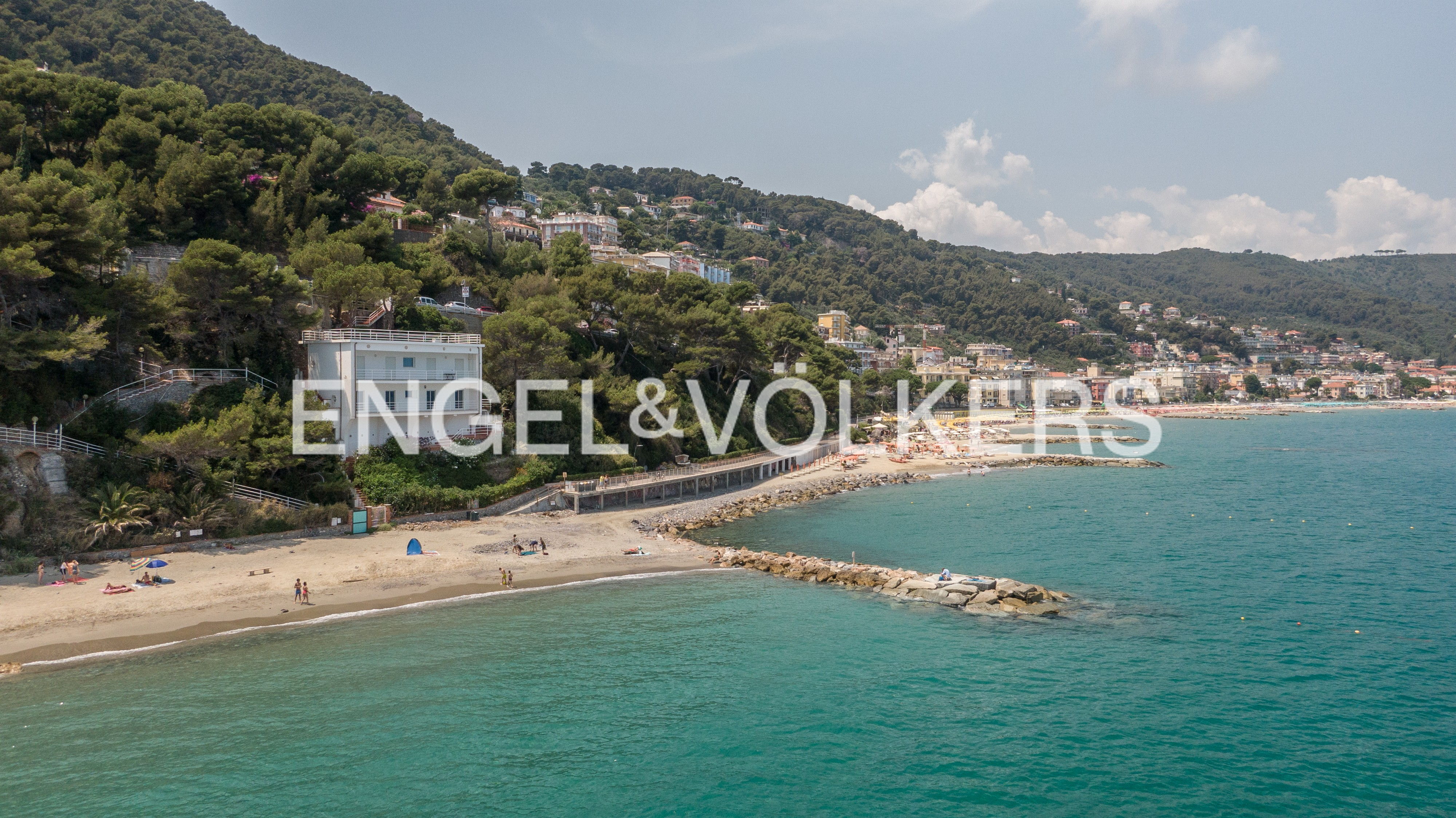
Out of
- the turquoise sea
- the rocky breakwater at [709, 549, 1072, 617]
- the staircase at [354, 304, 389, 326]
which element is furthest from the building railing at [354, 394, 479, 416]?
the rocky breakwater at [709, 549, 1072, 617]

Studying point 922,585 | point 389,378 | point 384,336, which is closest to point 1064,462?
point 922,585

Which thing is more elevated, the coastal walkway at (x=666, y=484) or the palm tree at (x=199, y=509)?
the palm tree at (x=199, y=509)

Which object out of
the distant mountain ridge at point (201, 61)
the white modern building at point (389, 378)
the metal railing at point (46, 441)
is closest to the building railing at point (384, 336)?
the white modern building at point (389, 378)

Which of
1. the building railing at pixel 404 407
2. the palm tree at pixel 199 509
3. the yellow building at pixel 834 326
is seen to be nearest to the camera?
the palm tree at pixel 199 509

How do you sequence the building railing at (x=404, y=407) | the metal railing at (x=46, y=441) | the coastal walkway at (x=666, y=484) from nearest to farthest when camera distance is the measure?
the metal railing at (x=46, y=441) < the building railing at (x=404, y=407) < the coastal walkway at (x=666, y=484)

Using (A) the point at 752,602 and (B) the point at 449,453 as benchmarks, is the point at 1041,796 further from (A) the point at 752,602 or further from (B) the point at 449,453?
(B) the point at 449,453

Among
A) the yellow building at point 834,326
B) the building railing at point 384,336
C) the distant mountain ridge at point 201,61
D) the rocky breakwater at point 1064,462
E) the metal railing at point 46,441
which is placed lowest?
the rocky breakwater at point 1064,462

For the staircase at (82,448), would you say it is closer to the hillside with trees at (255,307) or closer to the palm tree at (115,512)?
the hillside with trees at (255,307)
